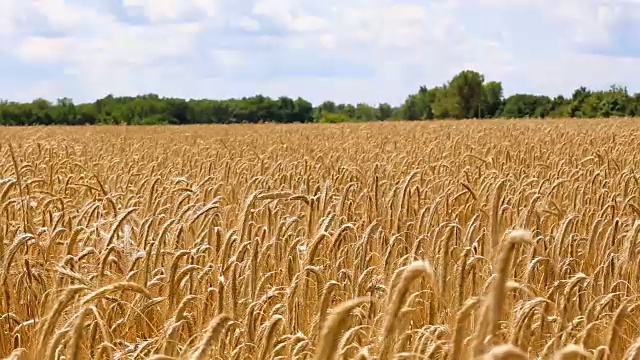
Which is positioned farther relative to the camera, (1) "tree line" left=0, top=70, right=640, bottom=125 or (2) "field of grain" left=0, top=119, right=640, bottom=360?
(1) "tree line" left=0, top=70, right=640, bottom=125

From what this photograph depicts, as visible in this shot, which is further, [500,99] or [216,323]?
[500,99]

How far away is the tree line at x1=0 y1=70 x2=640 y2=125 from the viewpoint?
55.0 metres

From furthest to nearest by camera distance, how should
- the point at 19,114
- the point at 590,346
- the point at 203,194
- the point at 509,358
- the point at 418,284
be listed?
the point at 19,114 → the point at 203,194 → the point at 418,284 → the point at 590,346 → the point at 509,358

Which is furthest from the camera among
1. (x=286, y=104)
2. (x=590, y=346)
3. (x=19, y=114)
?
(x=286, y=104)

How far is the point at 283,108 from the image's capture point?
67062mm

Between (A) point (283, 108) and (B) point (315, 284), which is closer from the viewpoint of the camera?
(B) point (315, 284)

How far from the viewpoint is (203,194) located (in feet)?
15.4

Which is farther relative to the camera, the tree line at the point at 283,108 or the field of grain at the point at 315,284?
the tree line at the point at 283,108

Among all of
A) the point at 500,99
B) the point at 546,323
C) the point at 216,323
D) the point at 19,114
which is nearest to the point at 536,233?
the point at 546,323

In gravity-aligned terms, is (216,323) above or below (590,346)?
above

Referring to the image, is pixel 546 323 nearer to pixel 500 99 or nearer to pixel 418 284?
pixel 418 284

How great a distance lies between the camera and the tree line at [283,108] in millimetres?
54969

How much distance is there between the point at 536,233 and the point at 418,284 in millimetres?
936

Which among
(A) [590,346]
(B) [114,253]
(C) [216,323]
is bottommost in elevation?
(A) [590,346]
